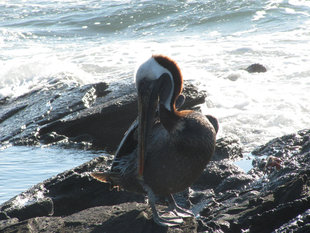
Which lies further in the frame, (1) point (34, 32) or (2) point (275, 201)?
(1) point (34, 32)

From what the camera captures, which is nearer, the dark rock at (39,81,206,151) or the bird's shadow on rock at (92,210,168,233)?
the bird's shadow on rock at (92,210,168,233)

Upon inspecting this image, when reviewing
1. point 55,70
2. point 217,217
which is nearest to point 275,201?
point 217,217

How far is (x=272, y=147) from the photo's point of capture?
6.47m

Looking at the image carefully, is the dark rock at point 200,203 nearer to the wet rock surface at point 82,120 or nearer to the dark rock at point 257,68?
the wet rock surface at point 82,120

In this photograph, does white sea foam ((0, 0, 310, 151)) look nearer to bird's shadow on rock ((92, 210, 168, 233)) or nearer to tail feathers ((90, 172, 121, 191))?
tail feathers ((90, 172, 121, 191))

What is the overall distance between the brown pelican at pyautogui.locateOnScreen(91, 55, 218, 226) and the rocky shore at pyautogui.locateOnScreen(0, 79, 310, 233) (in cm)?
30

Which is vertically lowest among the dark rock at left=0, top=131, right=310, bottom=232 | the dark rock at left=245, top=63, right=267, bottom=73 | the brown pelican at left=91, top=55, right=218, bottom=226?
the dark rock at left=245, top=63, right=267, bottom=73

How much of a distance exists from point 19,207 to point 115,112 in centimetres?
327

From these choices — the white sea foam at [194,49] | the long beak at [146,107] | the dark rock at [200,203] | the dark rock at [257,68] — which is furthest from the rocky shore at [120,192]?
the dark rock at [257,68]

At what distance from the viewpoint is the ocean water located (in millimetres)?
9500

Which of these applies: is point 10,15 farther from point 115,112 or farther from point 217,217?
point 217,217

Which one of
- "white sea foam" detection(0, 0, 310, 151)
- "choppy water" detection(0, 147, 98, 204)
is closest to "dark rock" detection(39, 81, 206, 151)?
"choppy water" detection(0, 147, 98, 204)

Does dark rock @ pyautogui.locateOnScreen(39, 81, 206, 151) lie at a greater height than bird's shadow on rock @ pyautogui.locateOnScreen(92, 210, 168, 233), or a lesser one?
lesser

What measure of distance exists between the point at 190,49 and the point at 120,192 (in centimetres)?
1048
